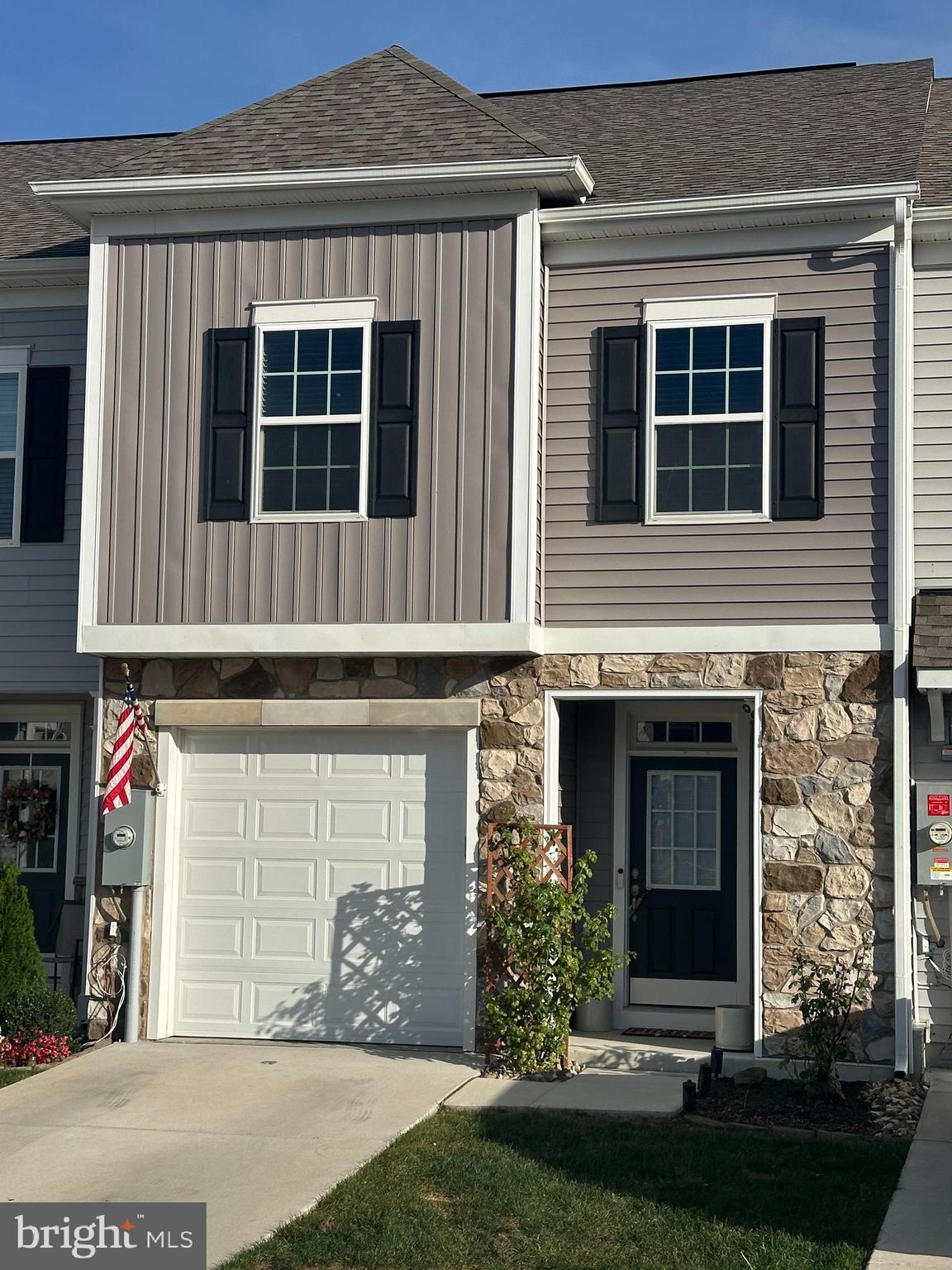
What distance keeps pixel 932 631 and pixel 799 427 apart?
1.63 metres

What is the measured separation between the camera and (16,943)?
10828 millimetres

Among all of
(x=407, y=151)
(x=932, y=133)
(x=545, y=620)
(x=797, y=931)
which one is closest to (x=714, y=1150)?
(x=797, y=931)

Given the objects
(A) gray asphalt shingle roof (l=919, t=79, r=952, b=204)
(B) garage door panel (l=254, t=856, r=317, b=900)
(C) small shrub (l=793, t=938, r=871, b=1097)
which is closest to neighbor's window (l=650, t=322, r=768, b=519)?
(A) gray asphalt shingle roof (l=919, t=79, r=952, b=204)

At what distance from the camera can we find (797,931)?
32.9ft

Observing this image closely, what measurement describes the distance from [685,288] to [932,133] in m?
3.22

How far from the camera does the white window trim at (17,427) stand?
39.7 ft

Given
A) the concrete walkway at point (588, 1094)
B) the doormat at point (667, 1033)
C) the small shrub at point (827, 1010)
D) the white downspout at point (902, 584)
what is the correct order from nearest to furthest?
1. the concrete walkway at point (588, 1094)
2. the small shrub at point (827, 1010)
3. the white downspout at point (902, 584)
4. the doormat at point (667, 1033)

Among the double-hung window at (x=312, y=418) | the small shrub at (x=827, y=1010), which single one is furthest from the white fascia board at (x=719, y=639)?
the small shrub at (x=827, y=1010)

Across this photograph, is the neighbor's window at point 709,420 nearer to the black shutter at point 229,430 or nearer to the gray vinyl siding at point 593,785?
the gray vinyl siding at point 593,785

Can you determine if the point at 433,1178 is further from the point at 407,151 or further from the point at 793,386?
the point at 407,151

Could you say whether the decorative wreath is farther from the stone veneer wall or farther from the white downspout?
the white downspout

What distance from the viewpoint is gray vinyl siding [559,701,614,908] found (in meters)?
11.8

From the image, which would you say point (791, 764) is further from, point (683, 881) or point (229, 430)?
point (229, 430)

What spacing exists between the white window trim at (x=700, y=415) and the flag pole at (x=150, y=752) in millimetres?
3876
